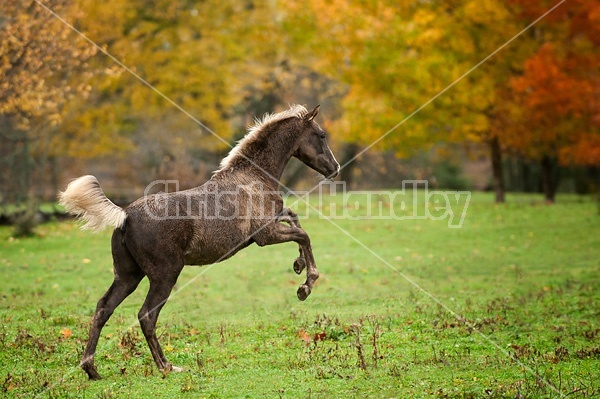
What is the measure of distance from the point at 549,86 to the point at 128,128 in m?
22.2

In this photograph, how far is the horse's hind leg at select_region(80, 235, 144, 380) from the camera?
805cm

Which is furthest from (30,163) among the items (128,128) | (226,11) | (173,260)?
(173,260)

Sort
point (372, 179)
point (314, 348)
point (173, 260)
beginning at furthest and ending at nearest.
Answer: point (372, 179)
point (314, 348)
point (173, 260)

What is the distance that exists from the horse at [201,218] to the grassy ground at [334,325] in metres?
0.86

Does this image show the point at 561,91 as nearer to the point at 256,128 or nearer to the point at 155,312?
the point at 256,128

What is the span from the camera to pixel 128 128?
38156 millimetres

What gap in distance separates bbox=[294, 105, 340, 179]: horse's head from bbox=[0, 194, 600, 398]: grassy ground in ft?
7.57

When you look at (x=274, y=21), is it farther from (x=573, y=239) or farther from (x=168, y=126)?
(x=573, y=239)

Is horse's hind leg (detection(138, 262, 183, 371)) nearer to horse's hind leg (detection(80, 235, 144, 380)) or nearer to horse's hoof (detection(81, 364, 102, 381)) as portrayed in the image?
horse's hind leg (detection(80, 235, 144, 380))

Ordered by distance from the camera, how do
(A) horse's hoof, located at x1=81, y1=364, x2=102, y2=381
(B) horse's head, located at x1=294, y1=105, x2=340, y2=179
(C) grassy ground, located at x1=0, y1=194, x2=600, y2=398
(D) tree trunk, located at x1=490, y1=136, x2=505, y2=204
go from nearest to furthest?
(C) grassy ground, located at x1=0, y1=194, x2=600, y2=398, (A) horse's hoof, located at x1=81, y1=364, x2=102, y2=381, (B) horse's head, located at x1=294, y1=105, x2=340, y2=179, (D) tree trunk, located at x1=490, y1=136, x2=505, y2=204

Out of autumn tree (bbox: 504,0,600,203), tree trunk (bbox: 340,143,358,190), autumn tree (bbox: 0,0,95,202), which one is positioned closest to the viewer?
autumn tree (bbox: 0,0,95,202)

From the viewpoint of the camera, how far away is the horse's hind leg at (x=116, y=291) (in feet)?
26.4

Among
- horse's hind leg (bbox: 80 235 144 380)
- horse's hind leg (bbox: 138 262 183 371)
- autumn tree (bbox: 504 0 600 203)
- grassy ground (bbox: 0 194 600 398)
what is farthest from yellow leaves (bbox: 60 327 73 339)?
autumn tree (bbox: 504 0 600 203)

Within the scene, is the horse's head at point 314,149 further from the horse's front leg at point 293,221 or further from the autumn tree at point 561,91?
the autumn tree at point 561,91
